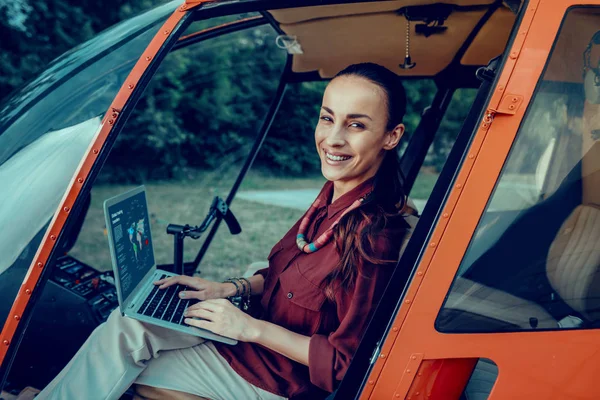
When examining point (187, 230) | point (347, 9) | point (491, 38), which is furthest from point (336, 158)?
point (491, 38)

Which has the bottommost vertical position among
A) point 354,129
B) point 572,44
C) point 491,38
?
point 354,129

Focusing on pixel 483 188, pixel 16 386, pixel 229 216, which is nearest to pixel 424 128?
pixel 229 216

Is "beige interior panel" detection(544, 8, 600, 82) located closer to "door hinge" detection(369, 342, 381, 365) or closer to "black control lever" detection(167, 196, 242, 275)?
"door hinge" detection(369, 342, 381, 365)

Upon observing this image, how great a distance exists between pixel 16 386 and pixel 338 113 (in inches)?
72.1

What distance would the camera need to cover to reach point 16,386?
215cm

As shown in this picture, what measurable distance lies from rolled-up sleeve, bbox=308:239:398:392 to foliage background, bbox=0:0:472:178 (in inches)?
188

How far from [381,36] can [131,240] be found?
1.78 metres

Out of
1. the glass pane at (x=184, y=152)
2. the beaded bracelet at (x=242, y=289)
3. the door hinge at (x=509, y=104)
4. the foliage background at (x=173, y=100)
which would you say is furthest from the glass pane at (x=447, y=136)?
the door hinge at (x=509, y=104)

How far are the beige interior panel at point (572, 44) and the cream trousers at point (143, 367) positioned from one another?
1333 mm

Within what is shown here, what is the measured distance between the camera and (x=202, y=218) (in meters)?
7.33

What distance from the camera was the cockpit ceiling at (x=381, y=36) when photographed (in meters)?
2.46

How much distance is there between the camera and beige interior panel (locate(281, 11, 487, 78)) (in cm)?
258

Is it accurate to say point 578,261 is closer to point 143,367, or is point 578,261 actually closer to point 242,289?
point 242,289

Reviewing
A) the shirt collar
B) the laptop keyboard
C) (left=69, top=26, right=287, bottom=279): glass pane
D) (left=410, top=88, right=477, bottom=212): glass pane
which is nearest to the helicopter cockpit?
the shirt collar
